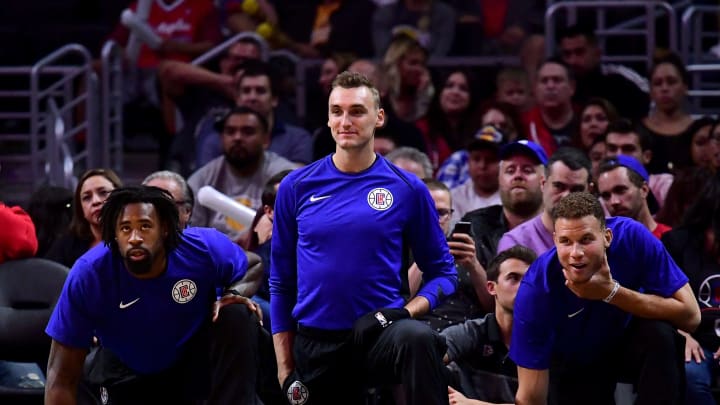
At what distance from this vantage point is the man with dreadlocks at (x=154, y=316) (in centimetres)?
557

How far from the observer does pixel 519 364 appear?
5.61m

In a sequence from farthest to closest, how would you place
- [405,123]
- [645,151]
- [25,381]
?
[405,123] → [645,151] → [25,381]

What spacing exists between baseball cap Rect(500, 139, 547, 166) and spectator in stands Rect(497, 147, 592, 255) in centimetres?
9

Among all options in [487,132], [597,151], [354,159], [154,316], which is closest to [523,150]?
[487,132]

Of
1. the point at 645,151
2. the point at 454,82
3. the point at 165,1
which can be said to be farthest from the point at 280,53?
the point at 645,151

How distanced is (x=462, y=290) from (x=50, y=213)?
8.45 feet

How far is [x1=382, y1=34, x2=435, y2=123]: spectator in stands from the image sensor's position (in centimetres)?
925

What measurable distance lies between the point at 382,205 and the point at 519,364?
94cm

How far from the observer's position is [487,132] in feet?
26.8

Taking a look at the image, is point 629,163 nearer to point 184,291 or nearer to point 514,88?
point 514,88

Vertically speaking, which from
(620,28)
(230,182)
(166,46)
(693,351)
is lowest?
(693,351)

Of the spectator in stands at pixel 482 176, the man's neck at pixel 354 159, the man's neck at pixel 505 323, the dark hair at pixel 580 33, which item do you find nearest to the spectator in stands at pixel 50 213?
the spectator in stands at pixel 482 176

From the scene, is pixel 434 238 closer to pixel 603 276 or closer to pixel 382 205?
pixel 382 205

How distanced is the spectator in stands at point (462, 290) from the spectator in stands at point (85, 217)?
1803mm
